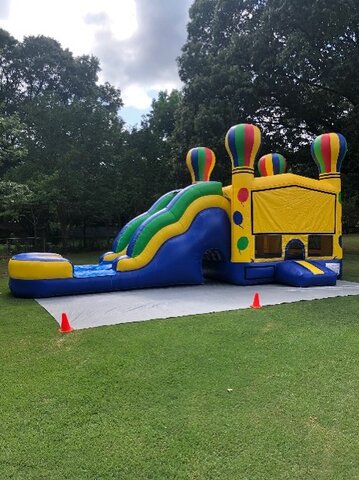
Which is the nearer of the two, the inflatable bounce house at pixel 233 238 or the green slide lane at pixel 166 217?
the inflatable bounce house at pixel 233 238

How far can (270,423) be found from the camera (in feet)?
9.19

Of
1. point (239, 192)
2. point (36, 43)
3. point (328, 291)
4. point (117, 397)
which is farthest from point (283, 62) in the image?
point (36, 43)

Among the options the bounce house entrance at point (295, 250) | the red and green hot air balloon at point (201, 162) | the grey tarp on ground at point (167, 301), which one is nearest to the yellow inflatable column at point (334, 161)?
the bounce house entrance at point (295, 250)

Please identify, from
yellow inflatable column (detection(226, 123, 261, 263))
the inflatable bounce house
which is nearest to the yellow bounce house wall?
the inflatable bounce house

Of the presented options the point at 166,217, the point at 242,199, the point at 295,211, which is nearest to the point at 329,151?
the point at 295,211

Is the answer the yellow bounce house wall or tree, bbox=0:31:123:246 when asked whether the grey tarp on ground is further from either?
tree, bbox=0:31:123:246

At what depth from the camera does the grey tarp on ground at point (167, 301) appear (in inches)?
241

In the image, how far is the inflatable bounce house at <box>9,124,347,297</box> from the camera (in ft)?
26.8

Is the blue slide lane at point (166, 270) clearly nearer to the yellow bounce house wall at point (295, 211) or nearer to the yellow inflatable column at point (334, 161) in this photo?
the yellow bounce house wall at point (295, 211)

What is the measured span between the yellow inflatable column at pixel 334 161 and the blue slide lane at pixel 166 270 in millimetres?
3159

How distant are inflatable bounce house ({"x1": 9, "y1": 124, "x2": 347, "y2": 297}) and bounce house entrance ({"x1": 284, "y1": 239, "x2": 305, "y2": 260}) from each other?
0.03m

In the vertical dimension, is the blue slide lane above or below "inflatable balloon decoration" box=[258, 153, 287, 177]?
below

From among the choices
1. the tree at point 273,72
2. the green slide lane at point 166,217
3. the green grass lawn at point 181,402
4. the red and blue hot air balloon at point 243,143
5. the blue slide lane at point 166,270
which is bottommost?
the green grass lawn at point 181,402

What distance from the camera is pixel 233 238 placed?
30.7ft
